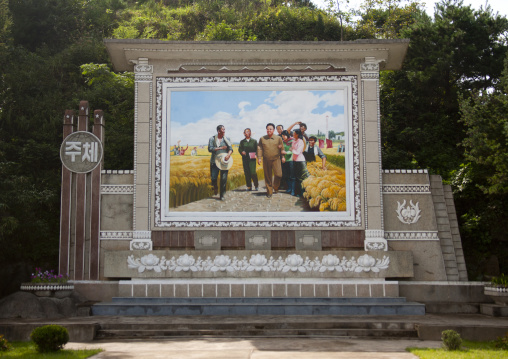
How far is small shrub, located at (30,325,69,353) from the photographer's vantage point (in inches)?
379

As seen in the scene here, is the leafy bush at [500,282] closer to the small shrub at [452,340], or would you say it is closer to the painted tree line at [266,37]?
the painted tree line at [266,37]

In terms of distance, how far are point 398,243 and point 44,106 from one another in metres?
14.5

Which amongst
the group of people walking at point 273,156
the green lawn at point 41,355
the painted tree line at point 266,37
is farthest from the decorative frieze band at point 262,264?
the green lawn at point 41,355

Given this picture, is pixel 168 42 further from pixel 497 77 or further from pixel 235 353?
pixel 497 77

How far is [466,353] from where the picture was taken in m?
9.53

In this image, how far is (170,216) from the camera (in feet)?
49.1

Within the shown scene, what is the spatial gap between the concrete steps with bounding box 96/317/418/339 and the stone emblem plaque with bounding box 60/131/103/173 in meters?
5.15

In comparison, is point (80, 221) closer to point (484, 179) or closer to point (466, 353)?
point (466, 353)

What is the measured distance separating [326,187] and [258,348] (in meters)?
5.86

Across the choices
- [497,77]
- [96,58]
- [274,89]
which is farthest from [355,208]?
[96,58]

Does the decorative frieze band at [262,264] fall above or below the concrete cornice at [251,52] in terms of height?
below

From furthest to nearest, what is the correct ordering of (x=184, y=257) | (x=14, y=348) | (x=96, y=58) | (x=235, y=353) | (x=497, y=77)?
(x=96, y=58) → (x=497, y=77) → (x=184, y=257) → (x=14, y=348) → (x=235, y=353)

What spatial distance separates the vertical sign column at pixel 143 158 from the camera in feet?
48.8

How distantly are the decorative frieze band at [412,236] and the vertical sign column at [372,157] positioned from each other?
1.36ft
